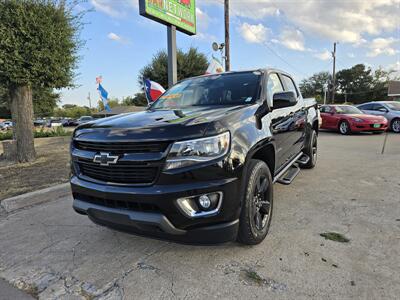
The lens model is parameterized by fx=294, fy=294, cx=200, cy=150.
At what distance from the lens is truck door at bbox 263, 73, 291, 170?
3329 millimetres

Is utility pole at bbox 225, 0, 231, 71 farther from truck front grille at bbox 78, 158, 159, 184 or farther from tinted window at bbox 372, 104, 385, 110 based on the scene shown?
truck front grille at bbox 78, 158, 159, 184

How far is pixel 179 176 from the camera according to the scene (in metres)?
2.17

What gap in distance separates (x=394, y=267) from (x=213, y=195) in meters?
1.63

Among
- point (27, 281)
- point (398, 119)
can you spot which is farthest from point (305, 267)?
point (398, 119)

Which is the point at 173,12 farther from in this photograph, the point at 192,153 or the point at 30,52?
the point at 192,153

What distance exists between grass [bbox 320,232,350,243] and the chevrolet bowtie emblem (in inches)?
86.9

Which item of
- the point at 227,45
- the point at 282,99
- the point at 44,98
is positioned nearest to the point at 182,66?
the point at 227,45

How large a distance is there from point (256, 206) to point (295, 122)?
2.11 meters

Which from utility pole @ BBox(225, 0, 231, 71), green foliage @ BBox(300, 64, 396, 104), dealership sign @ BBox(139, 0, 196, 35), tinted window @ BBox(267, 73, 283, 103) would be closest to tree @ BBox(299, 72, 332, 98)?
green foliage @ BBox(300, 64, 396, 104)

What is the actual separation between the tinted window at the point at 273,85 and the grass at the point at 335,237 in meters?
1.56

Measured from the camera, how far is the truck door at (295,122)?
4.17m

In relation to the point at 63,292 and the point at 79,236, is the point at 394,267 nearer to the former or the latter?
the point at 63,292

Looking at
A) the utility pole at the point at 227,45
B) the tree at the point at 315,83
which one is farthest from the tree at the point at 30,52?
the tree at the point at 315,83

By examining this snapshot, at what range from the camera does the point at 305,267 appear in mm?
2463
